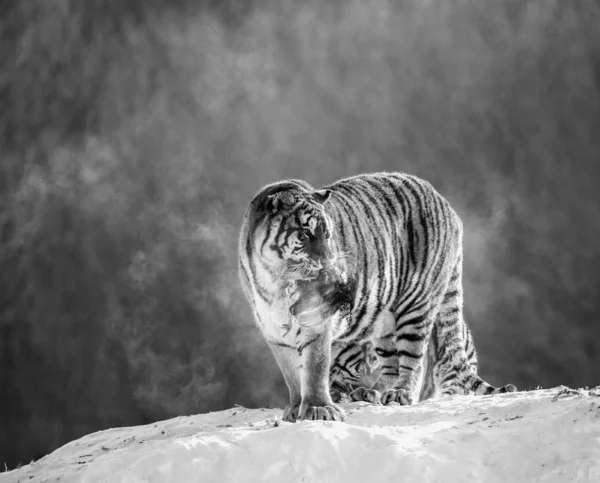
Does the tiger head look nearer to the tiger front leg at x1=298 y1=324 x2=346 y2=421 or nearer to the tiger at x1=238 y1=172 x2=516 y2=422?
the tiger at x1=238 y1=172 x2=516 y2=422

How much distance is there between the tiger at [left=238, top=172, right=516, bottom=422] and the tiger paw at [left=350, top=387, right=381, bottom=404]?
0.01 meters

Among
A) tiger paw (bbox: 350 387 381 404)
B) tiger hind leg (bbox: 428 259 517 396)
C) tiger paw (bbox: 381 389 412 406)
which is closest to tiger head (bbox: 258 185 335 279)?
tiger paw (bbox: 381 389 412 406)

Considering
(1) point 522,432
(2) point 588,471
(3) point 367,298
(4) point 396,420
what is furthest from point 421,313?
(2) point 588,471

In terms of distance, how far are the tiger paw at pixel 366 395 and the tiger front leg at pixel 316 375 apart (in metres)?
1.38

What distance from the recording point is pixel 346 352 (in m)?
8.23

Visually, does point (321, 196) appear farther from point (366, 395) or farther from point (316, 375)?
point (366, 395)

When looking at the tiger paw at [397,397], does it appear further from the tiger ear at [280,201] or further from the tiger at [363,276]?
the tiger ear at [280,201]

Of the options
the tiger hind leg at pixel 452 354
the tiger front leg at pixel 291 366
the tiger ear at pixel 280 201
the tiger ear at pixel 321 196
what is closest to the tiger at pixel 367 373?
the tiger hind leg at pixel 452 354

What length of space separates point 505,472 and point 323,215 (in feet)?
8.08

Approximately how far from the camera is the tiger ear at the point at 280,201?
251 inches

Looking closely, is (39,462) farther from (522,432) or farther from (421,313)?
(522,432)

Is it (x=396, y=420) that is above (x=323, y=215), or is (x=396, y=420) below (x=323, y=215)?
below

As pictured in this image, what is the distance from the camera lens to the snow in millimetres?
4785

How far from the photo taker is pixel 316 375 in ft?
20.9
